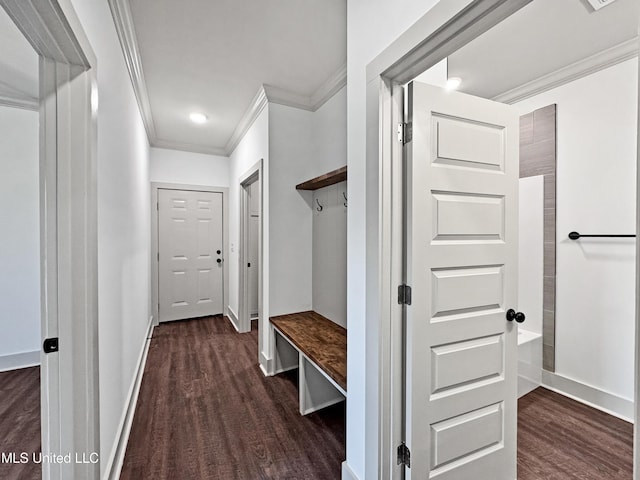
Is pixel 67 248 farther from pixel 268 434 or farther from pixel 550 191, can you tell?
pixel 550 191

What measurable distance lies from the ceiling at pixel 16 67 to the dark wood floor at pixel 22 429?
116 cm

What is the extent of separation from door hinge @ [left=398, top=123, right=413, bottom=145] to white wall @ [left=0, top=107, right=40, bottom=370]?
1483 mm

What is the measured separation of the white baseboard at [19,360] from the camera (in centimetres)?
129

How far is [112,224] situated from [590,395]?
3499 millimetres

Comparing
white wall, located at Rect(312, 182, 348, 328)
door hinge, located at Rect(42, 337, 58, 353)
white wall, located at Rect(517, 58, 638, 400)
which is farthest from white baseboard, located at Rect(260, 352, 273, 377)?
white wall, located at Rect(517, 58, 638, 400)

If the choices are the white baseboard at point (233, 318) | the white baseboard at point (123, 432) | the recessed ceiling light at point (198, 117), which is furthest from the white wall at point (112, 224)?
the white baseboard at point (233, 318)

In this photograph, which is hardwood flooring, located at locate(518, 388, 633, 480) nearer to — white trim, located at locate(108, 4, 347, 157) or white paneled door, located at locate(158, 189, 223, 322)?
white trim, located at locate(108, 4, 347, 157)

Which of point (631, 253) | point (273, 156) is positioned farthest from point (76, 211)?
point (631, 253)

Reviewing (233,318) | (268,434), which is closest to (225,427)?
(268,434)

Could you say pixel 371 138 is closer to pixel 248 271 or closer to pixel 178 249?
pixel 248 271

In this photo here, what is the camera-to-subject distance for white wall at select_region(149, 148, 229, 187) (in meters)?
4.23

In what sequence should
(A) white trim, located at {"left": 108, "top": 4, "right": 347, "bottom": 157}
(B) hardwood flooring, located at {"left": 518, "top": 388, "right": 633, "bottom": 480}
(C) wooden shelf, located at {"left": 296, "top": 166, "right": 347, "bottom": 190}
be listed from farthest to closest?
(C) wooden shelf, located at {"left": 296, "top": 166, "right": 347, "bottom": 190}, (A) white trim, located at {"left": 108, "top": 4, "right": 347, "bottom": 157}, (B) hardwood flooring, located at {"left": 518, "top": 388, "right": 633, "bottom": 480}

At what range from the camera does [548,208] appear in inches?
96.9

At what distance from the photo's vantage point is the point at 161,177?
4.24 meters
